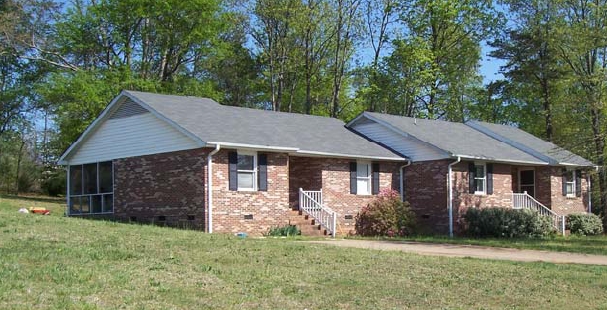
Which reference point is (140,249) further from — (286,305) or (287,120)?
(287,120)

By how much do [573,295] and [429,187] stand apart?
16836 mm

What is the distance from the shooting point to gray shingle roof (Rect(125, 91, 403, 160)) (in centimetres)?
2486

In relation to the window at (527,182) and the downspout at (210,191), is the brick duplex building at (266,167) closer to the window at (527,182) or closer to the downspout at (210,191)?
the downspout at (210,191)

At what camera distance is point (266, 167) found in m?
25.3

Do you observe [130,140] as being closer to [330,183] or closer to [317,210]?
[317,210]

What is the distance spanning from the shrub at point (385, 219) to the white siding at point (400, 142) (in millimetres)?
2602

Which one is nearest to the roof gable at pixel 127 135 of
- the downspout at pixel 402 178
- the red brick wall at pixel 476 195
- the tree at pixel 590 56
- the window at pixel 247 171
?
the window at pixel 247 171

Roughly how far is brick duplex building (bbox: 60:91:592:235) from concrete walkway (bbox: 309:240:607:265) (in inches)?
175

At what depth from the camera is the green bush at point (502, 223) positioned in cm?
2883

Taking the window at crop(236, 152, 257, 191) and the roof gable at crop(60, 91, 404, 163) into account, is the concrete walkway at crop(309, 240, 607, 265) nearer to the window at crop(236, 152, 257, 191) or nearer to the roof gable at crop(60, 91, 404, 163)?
the window at crop(236, 152, 257, 191)

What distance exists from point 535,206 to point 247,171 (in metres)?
16.1

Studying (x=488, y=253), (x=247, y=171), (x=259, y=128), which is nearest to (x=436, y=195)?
(x=259, y=128)

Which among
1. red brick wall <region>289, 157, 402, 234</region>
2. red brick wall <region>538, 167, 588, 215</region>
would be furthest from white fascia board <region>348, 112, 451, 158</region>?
red brick wall <region>538, 167, 588, 215</region>

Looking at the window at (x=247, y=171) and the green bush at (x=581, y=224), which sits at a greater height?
the window at (x=247, y=171)
